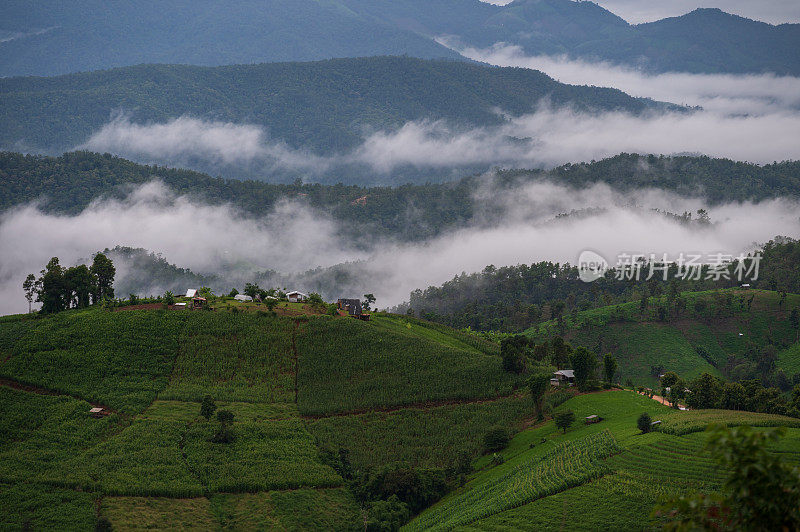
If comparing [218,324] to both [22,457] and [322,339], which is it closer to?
[322,339]

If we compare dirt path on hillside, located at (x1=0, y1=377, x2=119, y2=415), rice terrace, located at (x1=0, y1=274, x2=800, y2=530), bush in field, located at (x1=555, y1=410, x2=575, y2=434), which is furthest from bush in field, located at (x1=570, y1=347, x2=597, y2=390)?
dirt path on hillside, located at (x1=0, y1=377, x2=119, y2=415)

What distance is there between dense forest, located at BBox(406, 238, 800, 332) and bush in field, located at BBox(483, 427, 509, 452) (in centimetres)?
7343

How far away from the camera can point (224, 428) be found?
67.3 metres

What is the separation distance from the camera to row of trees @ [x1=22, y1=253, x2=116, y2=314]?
9506cm

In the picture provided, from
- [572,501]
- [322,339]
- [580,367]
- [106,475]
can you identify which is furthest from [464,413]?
[106,475]

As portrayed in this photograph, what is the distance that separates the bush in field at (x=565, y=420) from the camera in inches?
2662

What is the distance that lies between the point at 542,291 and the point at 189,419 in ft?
422

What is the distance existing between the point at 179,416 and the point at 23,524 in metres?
20.9

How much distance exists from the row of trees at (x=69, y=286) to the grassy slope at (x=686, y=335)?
253 ft

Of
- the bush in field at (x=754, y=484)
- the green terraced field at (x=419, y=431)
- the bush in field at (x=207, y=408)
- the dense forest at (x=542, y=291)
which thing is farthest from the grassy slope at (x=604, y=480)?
the dense forest at (x=542, y=291)

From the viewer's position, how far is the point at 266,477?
61969 mm

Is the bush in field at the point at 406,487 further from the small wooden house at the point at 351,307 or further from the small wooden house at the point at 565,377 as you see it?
the small wooden house at the point at 351,307

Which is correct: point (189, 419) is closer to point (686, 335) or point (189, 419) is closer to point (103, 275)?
point (103, 275)

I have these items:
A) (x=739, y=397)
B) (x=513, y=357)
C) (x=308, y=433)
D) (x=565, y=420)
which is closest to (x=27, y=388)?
(x=308, y=433)
